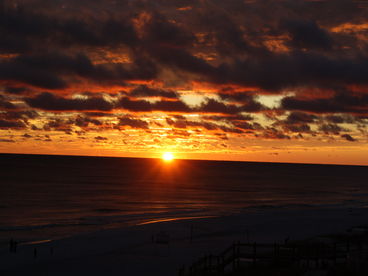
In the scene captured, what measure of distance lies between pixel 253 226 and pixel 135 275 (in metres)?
31.0

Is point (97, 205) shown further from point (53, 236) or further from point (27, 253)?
point (27, 253)

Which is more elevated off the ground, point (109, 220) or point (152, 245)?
point (109, 220)

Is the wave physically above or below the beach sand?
above

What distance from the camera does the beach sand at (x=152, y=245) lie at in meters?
36.3

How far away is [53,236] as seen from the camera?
167 feet

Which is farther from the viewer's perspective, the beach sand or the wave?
the wave

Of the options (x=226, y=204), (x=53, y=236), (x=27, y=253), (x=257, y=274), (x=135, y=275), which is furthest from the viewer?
(x=226, y=204)

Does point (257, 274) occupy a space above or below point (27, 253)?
below

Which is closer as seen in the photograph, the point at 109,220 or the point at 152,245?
the point at 152,245

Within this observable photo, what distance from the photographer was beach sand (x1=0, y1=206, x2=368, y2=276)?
36.3 metres

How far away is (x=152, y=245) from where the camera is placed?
46062mm

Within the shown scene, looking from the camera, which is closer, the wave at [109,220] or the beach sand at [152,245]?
the beach sand at [152,245]

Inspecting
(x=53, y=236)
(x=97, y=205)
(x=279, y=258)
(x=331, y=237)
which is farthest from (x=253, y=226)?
(x=97, y=205)

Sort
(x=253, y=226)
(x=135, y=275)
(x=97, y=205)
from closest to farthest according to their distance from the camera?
(x=135, y=275), (x=253, y=226), (x=97, y=205)
